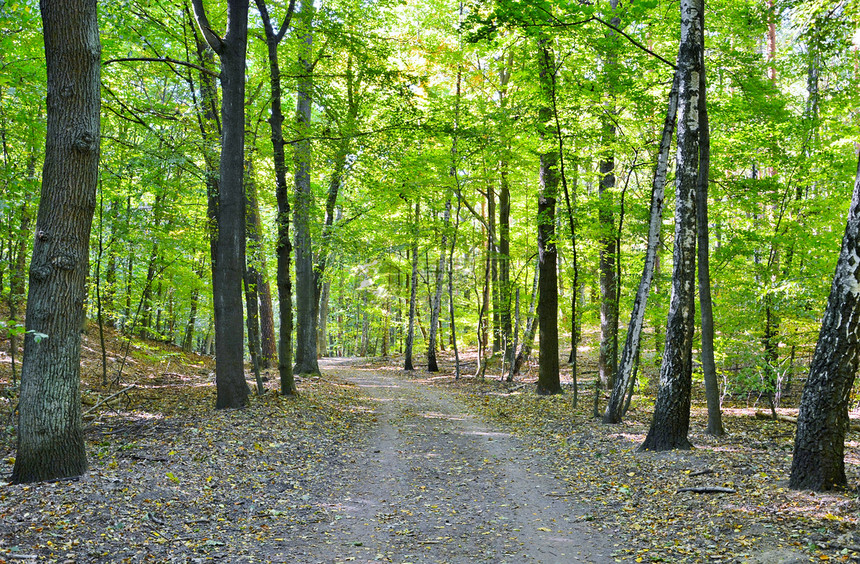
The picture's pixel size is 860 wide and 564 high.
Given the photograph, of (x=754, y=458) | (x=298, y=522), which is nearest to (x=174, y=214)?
(x=298, y=522)

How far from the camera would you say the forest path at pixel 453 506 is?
4766 millimetres

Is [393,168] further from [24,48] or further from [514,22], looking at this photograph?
[24,48]

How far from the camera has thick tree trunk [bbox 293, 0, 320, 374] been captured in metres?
11.9

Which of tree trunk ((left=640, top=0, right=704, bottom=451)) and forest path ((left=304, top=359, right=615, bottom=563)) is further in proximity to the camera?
tree trunk ((left=640, top=0, right=704, bottom=451))

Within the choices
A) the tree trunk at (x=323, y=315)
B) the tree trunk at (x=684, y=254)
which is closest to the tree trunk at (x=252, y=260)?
the tree trunk at (x=684, y=254)

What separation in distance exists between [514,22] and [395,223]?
12.4m

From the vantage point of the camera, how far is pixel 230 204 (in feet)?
32.6

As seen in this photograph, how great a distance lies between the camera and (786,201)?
42.3ft

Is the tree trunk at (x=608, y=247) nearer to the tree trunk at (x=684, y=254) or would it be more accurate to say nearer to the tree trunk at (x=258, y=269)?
the tree trunk at (x=684, y=254)

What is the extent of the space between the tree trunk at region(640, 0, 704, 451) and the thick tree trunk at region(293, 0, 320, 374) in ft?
24.6

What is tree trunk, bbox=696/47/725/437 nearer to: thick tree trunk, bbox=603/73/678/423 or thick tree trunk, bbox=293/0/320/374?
thick tree trunk, bbox=603/73/678/423

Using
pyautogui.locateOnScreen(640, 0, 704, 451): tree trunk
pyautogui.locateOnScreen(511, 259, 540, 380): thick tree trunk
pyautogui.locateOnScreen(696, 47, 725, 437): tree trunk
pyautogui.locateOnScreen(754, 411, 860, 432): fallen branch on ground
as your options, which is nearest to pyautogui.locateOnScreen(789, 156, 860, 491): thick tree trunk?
pyautogui.locateOnScreen(640, 0, 704, 451): tree trunk

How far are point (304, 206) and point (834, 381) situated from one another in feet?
34.5

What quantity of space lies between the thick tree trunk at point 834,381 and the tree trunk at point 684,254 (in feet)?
7.76
